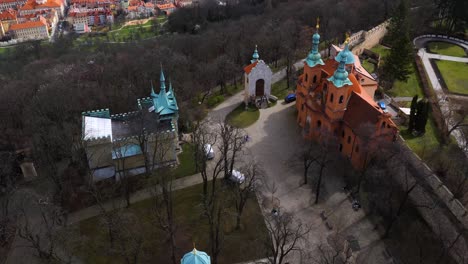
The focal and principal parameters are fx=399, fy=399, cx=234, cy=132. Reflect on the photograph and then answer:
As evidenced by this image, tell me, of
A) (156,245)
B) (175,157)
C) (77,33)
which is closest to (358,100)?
(175,157)

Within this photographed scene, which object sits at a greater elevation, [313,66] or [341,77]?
[341,77]

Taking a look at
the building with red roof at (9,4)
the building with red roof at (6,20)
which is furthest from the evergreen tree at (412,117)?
the building with red roof at (9,4)

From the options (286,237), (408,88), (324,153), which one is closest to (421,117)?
(408,88)

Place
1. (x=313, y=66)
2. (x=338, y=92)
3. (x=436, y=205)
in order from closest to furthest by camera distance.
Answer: (x=436, y=205) < (x=338, y=92) < (x=313, y=66)

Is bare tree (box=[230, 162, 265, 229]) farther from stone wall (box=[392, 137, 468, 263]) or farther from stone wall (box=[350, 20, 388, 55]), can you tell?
stone wall (box=[350, 20, 388, 55])

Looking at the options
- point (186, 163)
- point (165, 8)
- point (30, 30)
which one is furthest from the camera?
point (165, 8)

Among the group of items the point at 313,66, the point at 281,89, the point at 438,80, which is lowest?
the point at 281,89

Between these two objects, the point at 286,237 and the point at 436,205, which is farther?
the point at 436,205

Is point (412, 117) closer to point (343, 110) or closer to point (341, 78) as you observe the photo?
point (343, 110)
